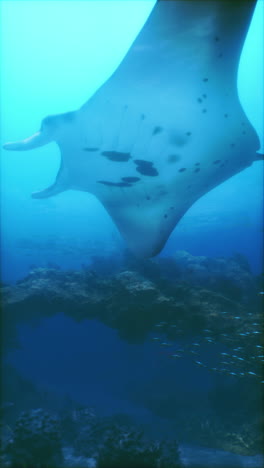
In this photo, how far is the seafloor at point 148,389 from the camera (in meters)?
5.34

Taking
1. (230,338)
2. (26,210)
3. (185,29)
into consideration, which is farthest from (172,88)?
(26,210)

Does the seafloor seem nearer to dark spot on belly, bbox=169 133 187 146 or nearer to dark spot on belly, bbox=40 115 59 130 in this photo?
dark spot on belly, bbox=169 133 187 146

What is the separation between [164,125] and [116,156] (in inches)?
25.0

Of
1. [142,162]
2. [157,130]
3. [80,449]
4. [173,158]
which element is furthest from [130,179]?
[80,449]

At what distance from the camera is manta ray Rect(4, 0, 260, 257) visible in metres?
2.36

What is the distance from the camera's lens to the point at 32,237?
88.5 ft

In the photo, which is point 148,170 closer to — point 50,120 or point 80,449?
point 50,120

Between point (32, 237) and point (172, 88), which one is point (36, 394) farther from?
Result: point (32, 237)

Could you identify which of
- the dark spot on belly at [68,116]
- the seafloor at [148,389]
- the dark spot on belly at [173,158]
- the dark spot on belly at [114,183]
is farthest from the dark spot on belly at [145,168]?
the seafloor at [148,389]

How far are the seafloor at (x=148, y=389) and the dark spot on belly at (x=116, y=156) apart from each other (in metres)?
3.79

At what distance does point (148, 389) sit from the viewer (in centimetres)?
888

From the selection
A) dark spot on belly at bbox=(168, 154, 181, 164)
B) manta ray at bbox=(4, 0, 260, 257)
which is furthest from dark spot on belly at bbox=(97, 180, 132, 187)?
dark spot on belly at bbox=(168, 154, 181, 164)

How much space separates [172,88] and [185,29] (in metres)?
0.52

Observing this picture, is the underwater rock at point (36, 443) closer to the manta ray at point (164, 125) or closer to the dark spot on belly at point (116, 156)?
the manta ray at point (164, 125)
